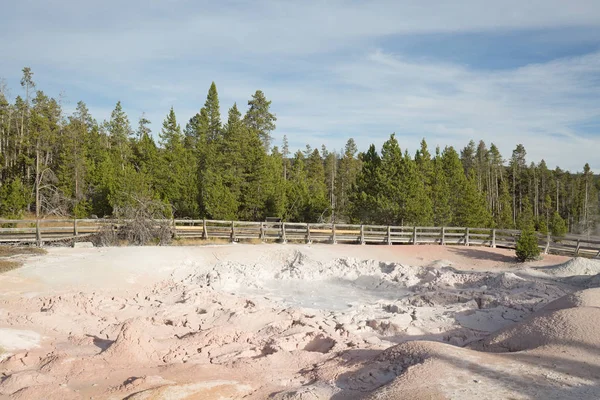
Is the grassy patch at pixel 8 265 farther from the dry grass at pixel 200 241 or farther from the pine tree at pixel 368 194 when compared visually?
the pine tree at pixel 368 194

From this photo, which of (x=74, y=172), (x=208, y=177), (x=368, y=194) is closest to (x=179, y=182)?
(x=208, y=177)

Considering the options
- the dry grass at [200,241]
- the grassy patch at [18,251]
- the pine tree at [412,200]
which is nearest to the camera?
the grassy patch at [18,251]

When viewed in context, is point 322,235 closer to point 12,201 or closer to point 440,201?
point 440,201

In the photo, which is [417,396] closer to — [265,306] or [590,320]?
[590,320]

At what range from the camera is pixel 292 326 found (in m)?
11.0

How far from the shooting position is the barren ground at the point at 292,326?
22.6 ft

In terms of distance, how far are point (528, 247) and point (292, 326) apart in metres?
13.2

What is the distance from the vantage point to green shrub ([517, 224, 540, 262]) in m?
19.6

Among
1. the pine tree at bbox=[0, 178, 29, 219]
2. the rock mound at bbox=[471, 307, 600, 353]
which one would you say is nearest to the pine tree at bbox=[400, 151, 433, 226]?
the rock mound at bbox=[471, 307, 600, 353]

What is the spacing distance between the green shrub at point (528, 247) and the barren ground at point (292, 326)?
47cm

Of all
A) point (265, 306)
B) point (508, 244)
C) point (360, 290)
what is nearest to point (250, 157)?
point (508, 244)

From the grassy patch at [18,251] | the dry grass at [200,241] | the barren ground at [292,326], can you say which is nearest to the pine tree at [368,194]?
the dry grass at [200,241]

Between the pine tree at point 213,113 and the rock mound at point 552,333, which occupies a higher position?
the pine tree at point 213,113

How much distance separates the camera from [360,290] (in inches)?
634
